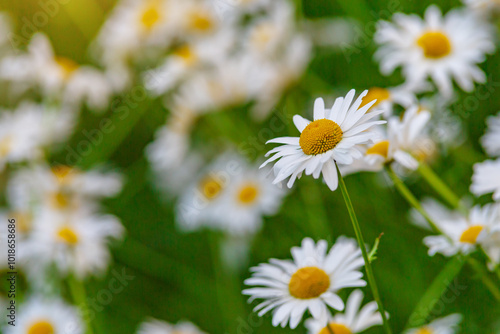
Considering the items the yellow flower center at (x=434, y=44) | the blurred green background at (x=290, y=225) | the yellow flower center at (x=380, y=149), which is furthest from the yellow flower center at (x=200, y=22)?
the yellow flower center at (x=380, y=149)

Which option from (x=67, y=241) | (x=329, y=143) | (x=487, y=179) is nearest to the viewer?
(x=329, y=143)

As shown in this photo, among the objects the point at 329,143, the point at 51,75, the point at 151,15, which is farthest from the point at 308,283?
the point at 151,15

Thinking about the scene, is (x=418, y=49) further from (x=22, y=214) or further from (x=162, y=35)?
(x=22, y=214)

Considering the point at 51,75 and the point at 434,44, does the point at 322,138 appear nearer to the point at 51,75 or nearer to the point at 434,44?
the point at 434,44

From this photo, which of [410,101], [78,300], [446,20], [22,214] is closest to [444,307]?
[410,101]

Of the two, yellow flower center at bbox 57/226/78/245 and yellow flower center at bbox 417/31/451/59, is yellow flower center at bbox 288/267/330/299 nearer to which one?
yellow flower center at bbox 417/31/451/59

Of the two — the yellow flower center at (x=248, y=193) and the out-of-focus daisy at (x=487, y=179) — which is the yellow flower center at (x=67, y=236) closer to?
the yellow flower center at (x=248, y=193)

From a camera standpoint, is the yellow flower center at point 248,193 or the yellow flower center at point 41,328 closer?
the yellow flower center at point 41,328
